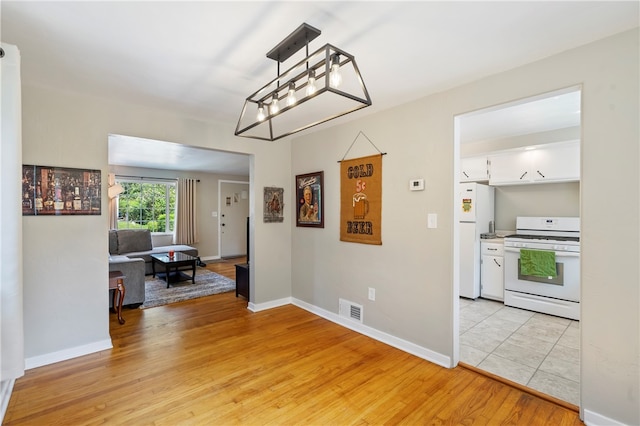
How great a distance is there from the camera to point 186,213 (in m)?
7.45

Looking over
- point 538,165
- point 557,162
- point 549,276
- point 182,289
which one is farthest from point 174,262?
point 557,162

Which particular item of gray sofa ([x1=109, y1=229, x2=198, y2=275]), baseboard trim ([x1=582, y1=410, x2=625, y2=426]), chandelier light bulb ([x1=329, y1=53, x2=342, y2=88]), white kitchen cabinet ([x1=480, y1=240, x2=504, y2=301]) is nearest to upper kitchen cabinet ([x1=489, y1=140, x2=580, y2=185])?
white kitchen cabinet ([x1=480, y1=240, x2=504, y2=301])

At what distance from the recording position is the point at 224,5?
1.49 metres

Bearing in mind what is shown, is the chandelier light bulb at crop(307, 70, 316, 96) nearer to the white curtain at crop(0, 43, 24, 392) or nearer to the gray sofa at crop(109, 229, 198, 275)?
the white curtain at crop(0, 43, 24, 392)

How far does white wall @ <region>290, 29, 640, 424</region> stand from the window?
16.1 feet

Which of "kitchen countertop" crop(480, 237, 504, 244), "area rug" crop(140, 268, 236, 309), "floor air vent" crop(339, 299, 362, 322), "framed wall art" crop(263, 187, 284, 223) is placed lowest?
"area rug" crop(140, 268, 236, 309)

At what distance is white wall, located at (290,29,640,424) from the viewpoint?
5.62 ft

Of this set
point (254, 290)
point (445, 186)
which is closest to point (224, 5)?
point (445, 186)

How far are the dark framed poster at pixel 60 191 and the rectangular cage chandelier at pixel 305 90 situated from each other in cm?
148

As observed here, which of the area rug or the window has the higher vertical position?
the window

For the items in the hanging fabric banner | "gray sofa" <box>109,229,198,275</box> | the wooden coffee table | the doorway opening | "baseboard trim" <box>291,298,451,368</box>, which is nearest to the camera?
the doorway opening

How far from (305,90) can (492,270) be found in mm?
3603

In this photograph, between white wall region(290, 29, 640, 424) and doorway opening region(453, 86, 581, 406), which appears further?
doorway opening region(453, 86, 581, 406)

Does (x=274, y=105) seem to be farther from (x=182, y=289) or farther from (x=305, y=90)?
(x=182, y=289)
